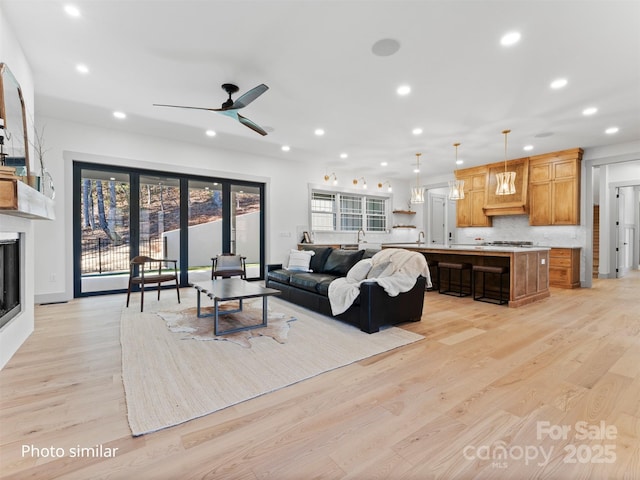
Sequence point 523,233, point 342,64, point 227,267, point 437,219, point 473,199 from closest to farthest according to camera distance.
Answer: point 342,64, point 227,267, point 523,233, point 473,199, point 437,219

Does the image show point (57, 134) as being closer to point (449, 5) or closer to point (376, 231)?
point (449, 5)

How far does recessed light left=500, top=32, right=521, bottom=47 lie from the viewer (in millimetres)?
2712

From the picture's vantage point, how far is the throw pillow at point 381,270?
3521 mm

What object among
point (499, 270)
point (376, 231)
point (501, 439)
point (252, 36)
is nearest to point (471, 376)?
point (501, 439)

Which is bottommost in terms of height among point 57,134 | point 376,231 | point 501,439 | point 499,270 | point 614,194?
point 501,439

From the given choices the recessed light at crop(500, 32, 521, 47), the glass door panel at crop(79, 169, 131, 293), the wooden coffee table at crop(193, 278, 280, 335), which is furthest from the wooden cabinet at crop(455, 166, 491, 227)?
the glass door panel at crop(79, 169, 131, 293)

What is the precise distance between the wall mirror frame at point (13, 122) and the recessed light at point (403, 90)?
385cm

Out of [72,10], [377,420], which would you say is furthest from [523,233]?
[72,10]

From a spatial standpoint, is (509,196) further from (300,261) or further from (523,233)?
(300,261)

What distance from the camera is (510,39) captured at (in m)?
2.78

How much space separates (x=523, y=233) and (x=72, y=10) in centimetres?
871

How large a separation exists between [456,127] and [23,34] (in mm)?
5570

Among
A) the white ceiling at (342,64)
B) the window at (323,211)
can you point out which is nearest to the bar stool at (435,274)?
the white ceiling at (342,64)

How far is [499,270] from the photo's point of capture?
4.63 m
